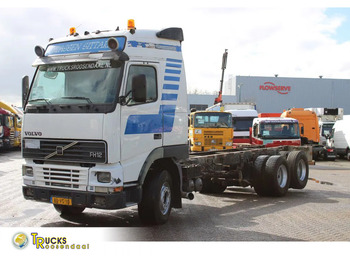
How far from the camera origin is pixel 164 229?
695cm

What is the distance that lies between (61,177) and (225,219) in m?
3.36

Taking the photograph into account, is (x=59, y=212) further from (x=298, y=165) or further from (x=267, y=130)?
(x=267, y=130)

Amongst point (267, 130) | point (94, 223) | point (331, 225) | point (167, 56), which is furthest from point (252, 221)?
point (267, 130)

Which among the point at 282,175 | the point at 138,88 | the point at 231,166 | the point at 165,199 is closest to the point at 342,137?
the point at 282,175

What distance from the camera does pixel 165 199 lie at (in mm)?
7273

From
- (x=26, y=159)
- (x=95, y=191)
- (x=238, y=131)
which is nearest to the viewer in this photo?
(x=95, y=191)

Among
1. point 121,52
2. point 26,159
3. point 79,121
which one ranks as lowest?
point 26,159

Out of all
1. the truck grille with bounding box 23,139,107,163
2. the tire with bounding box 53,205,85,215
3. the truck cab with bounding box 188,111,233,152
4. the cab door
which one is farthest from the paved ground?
the truck cab with bounding box 188,111,233,152

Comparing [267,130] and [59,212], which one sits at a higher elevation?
[267,130]

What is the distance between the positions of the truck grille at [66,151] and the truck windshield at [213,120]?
39.4ft

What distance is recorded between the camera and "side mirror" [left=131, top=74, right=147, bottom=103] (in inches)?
245

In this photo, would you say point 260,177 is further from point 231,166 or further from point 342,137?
point 342,137

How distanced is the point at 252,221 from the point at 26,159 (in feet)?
14.2

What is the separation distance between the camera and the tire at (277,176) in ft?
33.6
